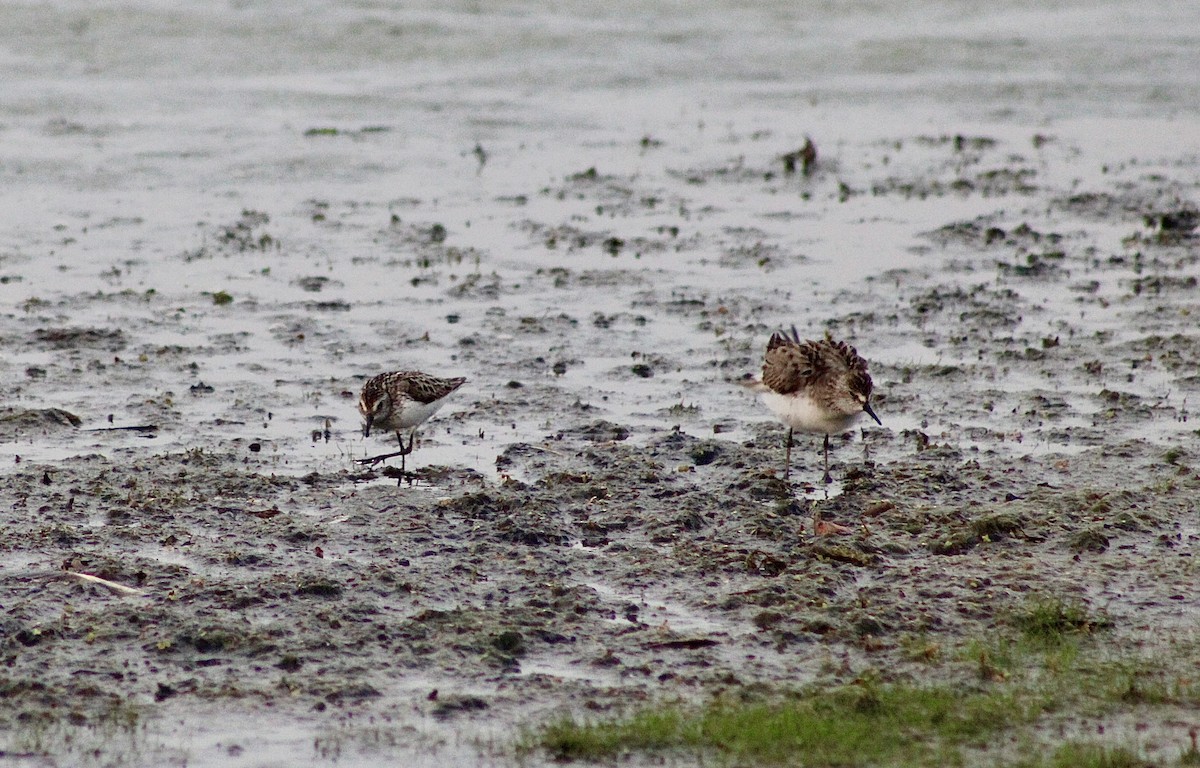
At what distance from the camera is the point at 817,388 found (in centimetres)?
1212

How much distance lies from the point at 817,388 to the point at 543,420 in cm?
233

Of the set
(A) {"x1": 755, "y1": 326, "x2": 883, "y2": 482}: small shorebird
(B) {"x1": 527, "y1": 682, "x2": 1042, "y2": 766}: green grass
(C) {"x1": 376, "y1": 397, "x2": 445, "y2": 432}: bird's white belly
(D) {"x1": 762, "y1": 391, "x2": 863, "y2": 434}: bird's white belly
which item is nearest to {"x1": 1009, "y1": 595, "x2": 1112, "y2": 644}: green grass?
(B) {"x1": 527, "y1": 682, "x2": 1042, "y2": 766}: green grass

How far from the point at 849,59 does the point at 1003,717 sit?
23069 millimetres

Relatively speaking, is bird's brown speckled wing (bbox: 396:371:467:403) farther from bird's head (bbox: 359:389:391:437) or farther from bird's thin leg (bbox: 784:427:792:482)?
bird's thin leg (bbox: 784:427:792:482)

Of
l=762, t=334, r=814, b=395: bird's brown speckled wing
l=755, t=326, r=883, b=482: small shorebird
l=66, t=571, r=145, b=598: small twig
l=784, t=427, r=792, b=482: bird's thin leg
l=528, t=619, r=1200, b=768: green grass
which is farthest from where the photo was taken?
l=784, t=427, r=792, b=482: bird's thin leg

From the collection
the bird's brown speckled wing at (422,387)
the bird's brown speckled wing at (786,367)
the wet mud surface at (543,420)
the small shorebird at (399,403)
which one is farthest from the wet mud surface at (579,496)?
the bird's brown speckled wing at (786,367)

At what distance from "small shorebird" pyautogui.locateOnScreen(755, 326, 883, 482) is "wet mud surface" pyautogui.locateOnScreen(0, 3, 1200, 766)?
1.31 feet

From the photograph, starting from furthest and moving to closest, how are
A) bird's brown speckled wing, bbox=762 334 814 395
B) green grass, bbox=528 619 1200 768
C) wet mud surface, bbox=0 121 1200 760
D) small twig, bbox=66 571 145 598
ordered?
bird's brown speckled wing, bbox=762 334 814 395
small twig, bbox=66 571 145 598
wet mud surface, bbox=0 121 1200 760
green grass, bbox=528 619 1200 768

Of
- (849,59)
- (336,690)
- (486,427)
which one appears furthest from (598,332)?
(849,59)

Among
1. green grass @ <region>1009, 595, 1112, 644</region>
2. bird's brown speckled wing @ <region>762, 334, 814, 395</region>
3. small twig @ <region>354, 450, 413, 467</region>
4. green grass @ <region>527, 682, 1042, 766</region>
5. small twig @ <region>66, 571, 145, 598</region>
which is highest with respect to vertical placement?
bird's brown speckled wing @ <region>762, 334, 814, 395</region>

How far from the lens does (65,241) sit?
18.5 m

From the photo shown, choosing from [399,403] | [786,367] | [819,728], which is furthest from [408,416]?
[819,728]

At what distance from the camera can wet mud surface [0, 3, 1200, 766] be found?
30.2 ft

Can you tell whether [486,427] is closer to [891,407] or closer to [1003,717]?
[891,407]
